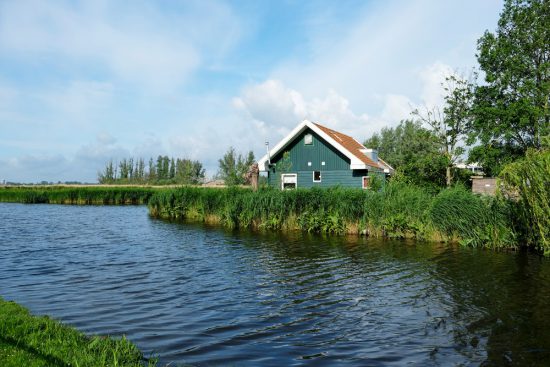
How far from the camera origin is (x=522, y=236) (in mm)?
14914

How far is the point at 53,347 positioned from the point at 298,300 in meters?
5.08

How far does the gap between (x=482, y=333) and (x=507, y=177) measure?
9.31 metres

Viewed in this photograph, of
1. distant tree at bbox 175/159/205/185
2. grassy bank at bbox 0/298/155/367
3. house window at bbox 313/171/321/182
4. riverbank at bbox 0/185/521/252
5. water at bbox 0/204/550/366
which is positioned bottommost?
water at bbox 0/204/550/366

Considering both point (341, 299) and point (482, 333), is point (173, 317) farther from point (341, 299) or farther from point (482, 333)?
point (482, 333)

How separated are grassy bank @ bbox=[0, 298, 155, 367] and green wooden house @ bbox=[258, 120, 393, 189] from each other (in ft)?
78.6

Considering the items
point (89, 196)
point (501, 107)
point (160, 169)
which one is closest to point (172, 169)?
point (160, 169)

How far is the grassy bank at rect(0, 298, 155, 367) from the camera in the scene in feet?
15.1

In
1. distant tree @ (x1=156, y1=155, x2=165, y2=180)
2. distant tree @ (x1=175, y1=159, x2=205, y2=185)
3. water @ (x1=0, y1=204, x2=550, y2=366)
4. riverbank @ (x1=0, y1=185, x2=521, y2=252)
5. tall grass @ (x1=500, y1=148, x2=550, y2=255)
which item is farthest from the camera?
distant tree @ (x1=156, y1=155, x2=165, y2=180)

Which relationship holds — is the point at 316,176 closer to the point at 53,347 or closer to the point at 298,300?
the point at 298,300

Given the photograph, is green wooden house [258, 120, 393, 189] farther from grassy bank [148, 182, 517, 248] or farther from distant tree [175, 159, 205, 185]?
distant tree [175, 159, 205, 185]

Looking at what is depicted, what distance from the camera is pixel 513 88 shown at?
30.7 meters

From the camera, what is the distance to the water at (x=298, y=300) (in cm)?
619

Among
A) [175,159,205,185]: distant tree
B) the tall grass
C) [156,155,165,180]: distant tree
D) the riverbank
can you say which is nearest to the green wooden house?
the riverbank

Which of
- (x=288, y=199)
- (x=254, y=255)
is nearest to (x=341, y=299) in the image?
(x=254, y=255)
